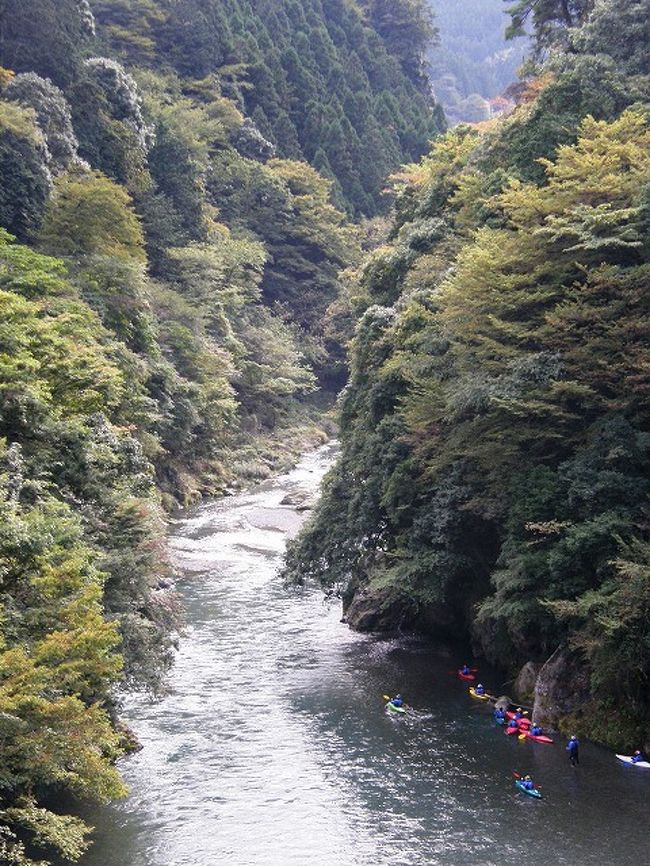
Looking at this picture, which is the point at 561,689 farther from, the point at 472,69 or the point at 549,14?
the point at 472,69

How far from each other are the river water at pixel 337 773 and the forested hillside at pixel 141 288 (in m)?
1.81

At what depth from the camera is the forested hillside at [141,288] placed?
1630 centimetres

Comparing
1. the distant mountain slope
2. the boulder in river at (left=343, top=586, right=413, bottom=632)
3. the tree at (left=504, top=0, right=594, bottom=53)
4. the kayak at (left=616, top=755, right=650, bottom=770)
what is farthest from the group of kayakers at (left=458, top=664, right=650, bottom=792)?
the distant mountain slope

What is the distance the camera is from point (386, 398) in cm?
3117

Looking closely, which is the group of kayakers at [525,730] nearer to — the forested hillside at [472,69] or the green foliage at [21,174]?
the green foliage at [21,174]

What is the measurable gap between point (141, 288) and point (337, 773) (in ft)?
97.5

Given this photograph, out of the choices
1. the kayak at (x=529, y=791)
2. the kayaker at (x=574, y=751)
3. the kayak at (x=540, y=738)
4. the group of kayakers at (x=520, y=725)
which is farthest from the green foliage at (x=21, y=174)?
the kayak at (x=529, y=791)

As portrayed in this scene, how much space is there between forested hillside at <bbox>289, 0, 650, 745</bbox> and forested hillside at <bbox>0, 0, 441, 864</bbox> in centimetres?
749

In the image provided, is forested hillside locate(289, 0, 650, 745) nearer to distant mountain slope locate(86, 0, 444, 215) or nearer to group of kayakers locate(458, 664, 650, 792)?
group of kayakers locate(458, 664, 650, 792)

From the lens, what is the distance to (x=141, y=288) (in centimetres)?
4519

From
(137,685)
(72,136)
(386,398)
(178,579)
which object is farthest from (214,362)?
(137,685)

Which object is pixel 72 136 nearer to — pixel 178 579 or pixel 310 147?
pixel 178 579

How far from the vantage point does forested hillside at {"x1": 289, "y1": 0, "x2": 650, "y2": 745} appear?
2191 centimetres

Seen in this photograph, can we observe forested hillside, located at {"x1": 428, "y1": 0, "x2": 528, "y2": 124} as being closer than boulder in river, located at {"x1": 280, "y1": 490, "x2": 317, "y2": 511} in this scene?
No
